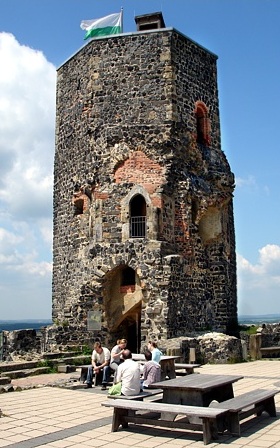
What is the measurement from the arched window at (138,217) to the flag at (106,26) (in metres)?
7.98

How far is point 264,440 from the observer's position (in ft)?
23.5

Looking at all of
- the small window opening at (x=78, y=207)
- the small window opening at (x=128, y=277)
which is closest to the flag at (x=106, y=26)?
the small window opening at (x=78, y=207)

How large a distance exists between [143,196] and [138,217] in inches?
33.0

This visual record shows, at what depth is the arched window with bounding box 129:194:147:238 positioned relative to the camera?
19531mm

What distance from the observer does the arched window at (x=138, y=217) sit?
19.5m

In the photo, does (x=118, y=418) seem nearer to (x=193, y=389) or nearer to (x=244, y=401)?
(x=193, y=389)

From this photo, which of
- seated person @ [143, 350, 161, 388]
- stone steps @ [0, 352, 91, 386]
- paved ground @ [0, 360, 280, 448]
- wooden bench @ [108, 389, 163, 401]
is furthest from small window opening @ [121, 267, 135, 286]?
wooden bench @ [108, 389, 163, 401]

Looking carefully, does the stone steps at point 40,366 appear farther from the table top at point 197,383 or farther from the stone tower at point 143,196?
the table top at point 197,383

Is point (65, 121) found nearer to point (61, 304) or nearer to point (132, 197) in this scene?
point (132, 197)

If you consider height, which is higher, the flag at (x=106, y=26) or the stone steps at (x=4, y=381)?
the flag at (x=106, y=26)

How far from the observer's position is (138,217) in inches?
773

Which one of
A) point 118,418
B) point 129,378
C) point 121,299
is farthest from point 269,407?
point 121,299

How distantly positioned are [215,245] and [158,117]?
5.80 meters

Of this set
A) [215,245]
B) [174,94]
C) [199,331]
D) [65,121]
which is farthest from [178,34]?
[199,331]
